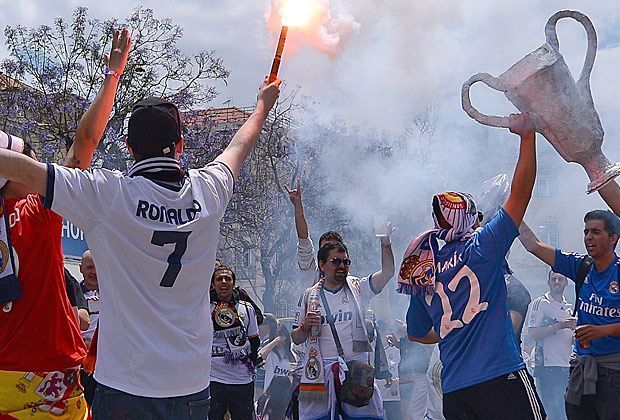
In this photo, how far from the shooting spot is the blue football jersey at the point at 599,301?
626cm

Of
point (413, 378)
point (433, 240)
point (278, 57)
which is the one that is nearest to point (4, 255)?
point (278, 57)

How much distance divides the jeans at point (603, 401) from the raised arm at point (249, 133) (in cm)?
372

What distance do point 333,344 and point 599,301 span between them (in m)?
2.39

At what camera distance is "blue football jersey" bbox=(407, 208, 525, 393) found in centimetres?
472

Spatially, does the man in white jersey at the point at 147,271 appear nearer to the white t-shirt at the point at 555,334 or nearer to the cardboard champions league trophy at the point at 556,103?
the cardboard champions league trophy at the point at 556,103

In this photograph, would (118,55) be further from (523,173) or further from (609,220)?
(609,220)

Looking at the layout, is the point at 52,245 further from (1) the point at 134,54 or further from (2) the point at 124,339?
(1) the point at 134,54

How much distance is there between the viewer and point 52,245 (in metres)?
3.96

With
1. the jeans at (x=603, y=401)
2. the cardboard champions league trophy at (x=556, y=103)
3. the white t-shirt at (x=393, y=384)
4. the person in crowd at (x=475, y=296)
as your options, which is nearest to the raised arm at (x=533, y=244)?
the jeans at (x=603, y=401)

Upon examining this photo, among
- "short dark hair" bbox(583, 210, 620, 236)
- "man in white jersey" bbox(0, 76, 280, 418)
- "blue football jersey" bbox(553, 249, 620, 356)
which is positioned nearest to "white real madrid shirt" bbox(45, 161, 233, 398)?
"man in white jersey" bbox(0, 76, 280, 418)

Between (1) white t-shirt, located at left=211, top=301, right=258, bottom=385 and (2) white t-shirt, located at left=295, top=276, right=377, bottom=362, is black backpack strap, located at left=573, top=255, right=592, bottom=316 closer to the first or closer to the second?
(2) white t-shirt, located at left=295, top=276, right=377, bottom=362

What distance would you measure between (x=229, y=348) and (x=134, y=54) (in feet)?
40.5

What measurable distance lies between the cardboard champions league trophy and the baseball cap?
1.89 metres

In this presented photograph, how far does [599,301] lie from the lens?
633 centimetres
